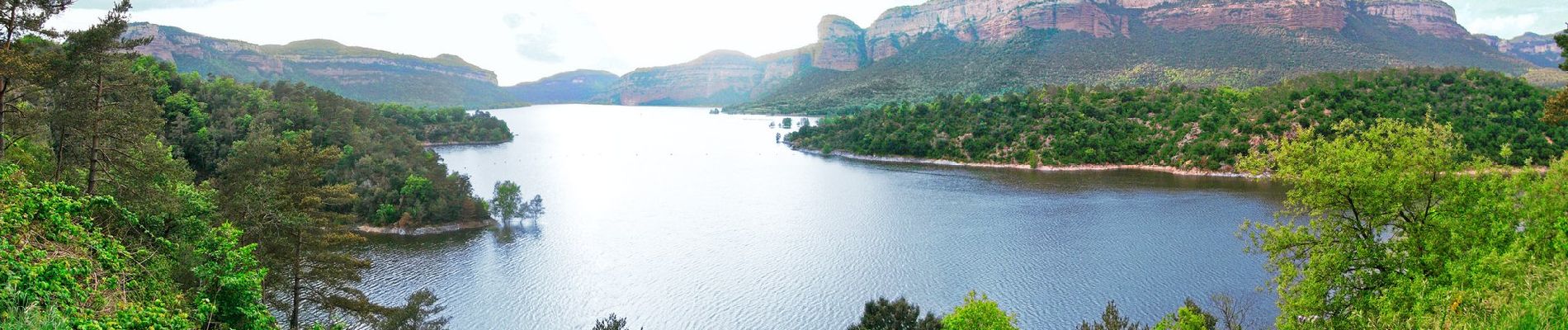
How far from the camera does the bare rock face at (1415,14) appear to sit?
131 m

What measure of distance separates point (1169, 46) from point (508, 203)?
117 metres

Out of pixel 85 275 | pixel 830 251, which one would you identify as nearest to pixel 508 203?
pixel 830 251

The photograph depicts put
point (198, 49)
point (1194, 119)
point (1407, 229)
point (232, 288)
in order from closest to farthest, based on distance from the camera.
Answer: point (232, 288) → point (1407, 229) → point (1194, 119) → point (198, 49)

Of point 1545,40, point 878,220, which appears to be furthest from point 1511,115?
point 1545,40

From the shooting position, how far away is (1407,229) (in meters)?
13.1

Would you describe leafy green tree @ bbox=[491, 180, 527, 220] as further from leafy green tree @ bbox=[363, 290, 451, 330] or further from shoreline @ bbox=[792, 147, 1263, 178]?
shoreline @ bbox=[792, 147, 1263, 178]

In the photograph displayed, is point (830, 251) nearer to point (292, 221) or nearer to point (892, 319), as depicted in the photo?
point (892, 319)

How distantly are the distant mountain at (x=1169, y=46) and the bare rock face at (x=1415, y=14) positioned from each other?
8.4 inches

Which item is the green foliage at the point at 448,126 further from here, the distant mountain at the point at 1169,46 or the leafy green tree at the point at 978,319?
the leafy green tree at the point at 978,319

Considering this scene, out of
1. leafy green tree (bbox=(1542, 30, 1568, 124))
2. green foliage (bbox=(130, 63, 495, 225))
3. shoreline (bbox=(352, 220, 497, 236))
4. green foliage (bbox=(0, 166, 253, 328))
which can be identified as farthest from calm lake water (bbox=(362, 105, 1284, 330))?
green foliage (bbox=(0, 166, 253, 328))

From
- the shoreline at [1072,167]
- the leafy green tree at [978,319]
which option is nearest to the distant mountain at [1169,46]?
the shoreline at [1072,167]

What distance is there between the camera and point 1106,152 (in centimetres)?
7556

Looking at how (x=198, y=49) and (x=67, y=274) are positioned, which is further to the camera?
(x=198, y=49)

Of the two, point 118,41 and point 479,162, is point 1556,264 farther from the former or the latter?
point 479,162
